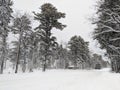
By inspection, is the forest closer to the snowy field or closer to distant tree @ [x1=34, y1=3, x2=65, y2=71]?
distant tree @ [x1=34, y1=3, x2=65, y2=71]

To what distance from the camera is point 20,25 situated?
29.7 m

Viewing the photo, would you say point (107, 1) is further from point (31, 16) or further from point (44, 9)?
point (31, 16)

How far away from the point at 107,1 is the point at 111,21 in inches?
134

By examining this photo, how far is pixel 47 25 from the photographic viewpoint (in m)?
26.7

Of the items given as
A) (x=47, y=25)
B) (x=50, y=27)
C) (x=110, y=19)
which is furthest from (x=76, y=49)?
(x=110, y=19)

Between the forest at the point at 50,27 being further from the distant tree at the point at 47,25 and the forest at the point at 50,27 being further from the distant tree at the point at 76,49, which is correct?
the distant tree at the point at 76,49

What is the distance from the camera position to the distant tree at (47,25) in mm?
26750

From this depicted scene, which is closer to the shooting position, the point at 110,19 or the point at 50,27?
the point at 110,19

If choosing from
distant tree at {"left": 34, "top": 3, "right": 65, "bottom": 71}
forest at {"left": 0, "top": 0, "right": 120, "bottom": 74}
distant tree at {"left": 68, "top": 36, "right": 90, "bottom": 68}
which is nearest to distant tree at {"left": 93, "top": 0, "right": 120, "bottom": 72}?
forest at {"left": 0, "top": 0, "right": 120, "bottom": 74}

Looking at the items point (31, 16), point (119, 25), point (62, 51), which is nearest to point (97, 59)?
point (62, 51)

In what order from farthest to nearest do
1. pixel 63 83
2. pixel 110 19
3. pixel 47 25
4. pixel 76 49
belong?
pixel 76 49
pixel 47 25
pixel 110 19
pixel 63 83

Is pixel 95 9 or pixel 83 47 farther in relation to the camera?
pixel 83 47

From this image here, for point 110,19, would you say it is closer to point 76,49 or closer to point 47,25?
point 47,25

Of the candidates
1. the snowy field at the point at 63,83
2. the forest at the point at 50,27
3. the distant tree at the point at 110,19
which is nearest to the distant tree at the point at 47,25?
the forest at the point at 50,27
